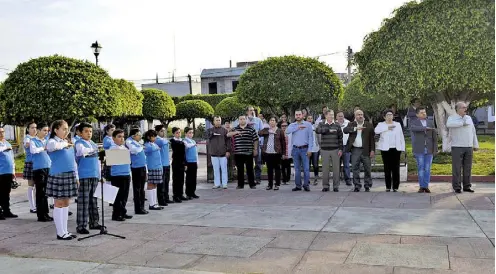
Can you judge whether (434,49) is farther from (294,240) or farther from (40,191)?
(40,191)

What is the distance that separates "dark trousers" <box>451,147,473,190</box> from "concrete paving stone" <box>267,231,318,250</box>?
14.8 ft

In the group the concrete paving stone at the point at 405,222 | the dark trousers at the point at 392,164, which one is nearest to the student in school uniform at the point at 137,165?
the concrete paving stone at the point at 405,222

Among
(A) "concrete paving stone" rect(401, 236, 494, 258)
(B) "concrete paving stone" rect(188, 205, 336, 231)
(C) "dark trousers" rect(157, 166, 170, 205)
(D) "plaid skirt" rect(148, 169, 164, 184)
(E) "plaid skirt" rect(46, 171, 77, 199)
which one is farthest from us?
(C) "dark trousers" rect(157, 166, 170, 205)

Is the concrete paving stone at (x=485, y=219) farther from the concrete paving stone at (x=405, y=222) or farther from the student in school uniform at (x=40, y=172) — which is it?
the student in school uniform at (x=40, y=172)

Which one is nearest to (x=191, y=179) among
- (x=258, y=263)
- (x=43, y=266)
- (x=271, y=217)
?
(x=271, y=217)

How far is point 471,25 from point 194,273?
36.9 ft

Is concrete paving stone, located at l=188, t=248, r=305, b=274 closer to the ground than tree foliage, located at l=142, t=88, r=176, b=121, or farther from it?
closer to the ground

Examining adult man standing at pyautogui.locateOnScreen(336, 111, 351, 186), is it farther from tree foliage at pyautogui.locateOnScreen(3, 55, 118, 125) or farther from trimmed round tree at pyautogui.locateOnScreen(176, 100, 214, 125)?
trimmed round tree at pyautogui.locateOnScreen(176, 100, 214, 125)

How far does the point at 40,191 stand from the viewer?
331 inches

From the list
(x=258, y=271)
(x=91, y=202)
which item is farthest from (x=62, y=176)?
(x=258, y=271)

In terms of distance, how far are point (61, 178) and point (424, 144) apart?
677 cm

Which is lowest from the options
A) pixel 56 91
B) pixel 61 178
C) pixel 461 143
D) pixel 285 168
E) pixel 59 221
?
pixel 59 221

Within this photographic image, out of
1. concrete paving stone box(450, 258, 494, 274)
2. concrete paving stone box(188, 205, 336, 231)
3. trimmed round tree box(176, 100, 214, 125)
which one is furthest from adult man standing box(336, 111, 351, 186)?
trimmed round tree box(176, 100, 214, 125)

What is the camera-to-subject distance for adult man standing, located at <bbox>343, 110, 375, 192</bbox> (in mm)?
10414
